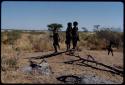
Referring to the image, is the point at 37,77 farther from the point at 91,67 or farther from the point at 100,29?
the point at 100,29

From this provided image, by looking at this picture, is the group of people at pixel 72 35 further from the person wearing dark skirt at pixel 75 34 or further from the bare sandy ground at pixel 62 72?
the bare sandy ground at pixel 62 72

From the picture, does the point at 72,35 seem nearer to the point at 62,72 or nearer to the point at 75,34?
the point at 75,34

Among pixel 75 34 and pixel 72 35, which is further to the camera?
pixel 72 35

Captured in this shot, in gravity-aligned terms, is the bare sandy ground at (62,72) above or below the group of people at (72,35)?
below

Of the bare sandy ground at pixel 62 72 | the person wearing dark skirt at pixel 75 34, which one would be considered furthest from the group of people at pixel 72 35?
the bare sandy ground at pixel 62 72

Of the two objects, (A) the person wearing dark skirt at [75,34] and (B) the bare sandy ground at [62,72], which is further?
(A) the person wearing dark skirt at [75,34]

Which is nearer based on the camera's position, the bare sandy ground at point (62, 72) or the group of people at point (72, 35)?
the bare sandy ground at point (62, 72)

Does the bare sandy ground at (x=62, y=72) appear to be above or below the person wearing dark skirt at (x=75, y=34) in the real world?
below

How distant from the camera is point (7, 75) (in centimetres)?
920

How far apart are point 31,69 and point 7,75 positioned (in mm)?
1464

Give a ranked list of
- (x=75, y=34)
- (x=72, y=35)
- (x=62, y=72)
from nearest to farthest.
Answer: (x=62, y=72) < (x=75, y=34) < (x=72, y=35)

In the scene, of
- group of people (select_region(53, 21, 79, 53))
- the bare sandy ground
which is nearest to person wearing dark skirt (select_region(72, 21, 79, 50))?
group of people (select_region(53, 21, 79, 53))

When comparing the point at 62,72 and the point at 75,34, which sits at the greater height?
the point at 75,34

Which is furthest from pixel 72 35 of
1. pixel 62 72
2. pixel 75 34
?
pixel 62 72
